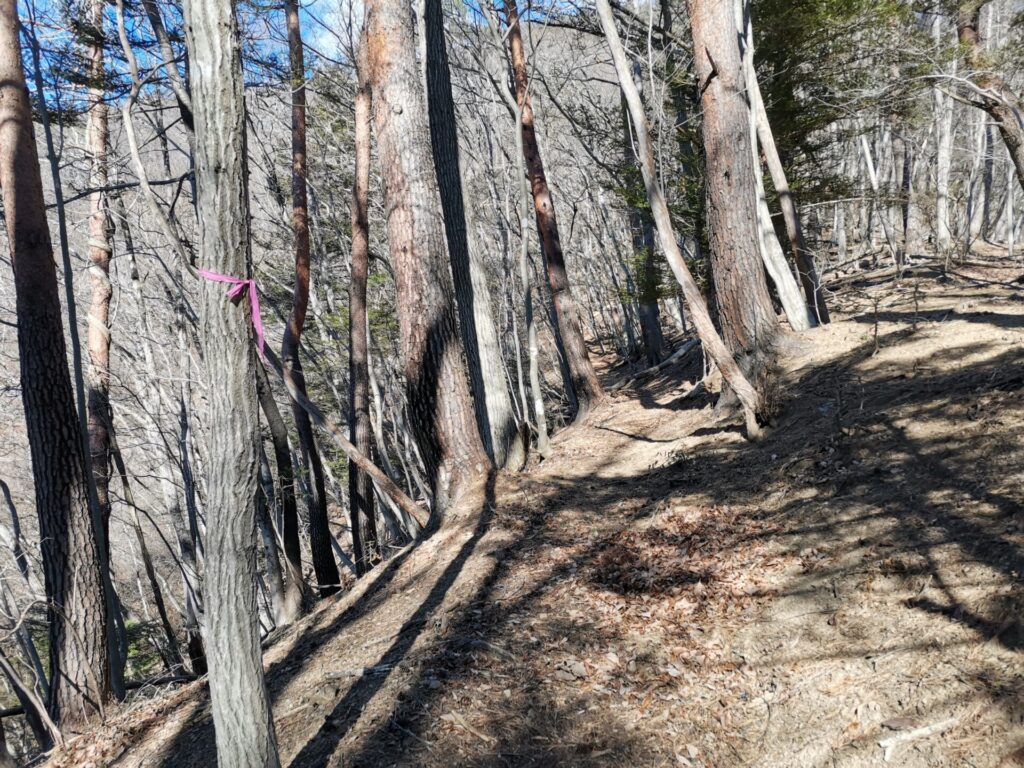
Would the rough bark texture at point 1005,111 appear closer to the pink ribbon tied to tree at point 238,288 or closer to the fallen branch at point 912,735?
the fallen branch at point 912,735

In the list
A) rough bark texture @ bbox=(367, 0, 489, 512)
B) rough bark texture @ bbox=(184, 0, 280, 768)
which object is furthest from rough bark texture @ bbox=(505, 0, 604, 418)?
rough bark texture @ bbox=(184, 0, 280, 768)

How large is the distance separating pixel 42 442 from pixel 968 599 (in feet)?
21.0

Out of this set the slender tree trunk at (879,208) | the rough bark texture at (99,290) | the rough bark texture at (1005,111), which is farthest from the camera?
the slender tree trunk at (879,208)

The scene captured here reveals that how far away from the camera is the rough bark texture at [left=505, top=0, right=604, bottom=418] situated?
1124 cm

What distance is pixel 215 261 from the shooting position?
2668 millimetres

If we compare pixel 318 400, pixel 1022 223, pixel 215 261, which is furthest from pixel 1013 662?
pixel 1022 223

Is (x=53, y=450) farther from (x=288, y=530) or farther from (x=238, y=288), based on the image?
(x=238, y=288)

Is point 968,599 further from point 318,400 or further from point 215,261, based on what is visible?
point 318,400

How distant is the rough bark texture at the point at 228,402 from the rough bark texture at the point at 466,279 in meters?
4.30

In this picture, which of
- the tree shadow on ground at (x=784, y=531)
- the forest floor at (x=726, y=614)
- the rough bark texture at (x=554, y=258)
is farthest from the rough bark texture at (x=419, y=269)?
the rough bark texture at (x=554, y=258)

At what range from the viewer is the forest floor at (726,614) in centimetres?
339

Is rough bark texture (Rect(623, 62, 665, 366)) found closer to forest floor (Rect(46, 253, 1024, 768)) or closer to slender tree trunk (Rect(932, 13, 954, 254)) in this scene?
forest floor (Rect(46, 253, 1024, 768))

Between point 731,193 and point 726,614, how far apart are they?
4700mm

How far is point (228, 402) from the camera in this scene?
273 cm
